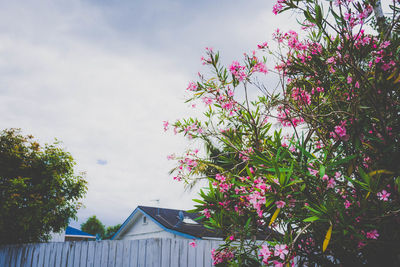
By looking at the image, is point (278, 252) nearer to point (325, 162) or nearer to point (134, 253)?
point (325, 162)

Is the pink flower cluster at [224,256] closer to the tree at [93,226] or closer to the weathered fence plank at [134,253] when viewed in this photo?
the weathered fence plank at [134,253]

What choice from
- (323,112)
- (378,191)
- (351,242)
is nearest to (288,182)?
(378,191)

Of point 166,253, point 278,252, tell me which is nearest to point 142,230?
point 166,253

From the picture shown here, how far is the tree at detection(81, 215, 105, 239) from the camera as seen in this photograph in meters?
37.1

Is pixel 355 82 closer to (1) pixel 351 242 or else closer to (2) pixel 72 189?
(1) pixel 351 242

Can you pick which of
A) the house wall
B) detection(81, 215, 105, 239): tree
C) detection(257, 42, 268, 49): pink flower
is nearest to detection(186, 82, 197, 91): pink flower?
detection(257, 42, 268, 49): pink flower

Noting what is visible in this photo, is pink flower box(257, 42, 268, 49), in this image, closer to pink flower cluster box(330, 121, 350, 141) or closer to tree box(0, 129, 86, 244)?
pink flower cluster box(330, 121, 350, 141)

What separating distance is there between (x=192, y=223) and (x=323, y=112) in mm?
11814

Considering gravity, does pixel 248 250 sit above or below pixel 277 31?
below

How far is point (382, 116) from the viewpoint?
2400mm

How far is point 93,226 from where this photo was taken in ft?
123

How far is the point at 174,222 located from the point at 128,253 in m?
10.2

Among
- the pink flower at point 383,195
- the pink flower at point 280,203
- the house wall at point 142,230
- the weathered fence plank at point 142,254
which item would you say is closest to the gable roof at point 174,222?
the house wall at point 142,230

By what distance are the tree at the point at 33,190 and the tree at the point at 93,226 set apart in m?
31.5
